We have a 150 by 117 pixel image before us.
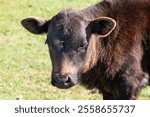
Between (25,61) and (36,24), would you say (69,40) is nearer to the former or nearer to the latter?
(36,24)

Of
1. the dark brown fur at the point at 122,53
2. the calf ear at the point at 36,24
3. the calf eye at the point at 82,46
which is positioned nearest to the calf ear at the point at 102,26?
the dark brown fur at the point at 122,53

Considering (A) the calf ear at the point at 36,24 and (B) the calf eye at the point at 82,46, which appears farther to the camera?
(A) the calf ear at the point at 36,24

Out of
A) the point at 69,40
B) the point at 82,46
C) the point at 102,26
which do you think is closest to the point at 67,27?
the point at 69,40

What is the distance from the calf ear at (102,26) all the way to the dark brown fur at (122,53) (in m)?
0.17

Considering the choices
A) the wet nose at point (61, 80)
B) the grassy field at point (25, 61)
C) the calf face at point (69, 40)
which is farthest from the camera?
the grassy field at point (25, 61)

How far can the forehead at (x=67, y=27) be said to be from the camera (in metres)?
6.88

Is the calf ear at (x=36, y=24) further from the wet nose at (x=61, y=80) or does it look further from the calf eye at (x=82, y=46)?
the wet nose at (x=61, y=80)

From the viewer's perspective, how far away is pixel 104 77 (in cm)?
760

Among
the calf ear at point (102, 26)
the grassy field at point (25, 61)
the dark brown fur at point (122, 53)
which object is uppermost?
the calf ear at point (102, 26)

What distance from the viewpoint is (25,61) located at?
1105 centimetres

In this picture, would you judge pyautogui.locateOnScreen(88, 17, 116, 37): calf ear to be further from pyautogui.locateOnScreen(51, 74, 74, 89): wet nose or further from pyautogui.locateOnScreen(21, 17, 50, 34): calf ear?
pyautogui.locateOnScreen(51, 74, 74, 89): wet nose

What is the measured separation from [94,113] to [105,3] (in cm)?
181

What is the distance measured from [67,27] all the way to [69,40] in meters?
0.19

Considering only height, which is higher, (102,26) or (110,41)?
(102,26)
